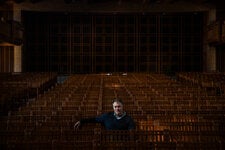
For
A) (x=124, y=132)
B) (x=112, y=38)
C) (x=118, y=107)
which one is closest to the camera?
(x=124, y=132)

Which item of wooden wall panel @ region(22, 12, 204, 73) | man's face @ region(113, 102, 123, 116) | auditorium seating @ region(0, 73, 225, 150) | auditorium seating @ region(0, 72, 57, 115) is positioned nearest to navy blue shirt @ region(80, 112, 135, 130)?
man's face @ region(113, 102, 123, 116)

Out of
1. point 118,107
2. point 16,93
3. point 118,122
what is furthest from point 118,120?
point 16,93

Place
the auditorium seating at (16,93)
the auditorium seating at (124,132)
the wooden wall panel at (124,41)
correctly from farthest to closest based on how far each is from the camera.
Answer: the wooden wall panel at (124,41), the auditorium seating at (16,93), the auditorium seating at (124,132)

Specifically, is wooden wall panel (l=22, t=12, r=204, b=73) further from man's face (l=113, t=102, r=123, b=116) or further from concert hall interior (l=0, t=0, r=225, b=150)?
man's face (l=113, t=102, r=123, b=116)

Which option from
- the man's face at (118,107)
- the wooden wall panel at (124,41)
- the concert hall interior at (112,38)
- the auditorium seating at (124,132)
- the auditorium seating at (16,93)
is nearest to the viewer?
the auditorium seating at (124,132)

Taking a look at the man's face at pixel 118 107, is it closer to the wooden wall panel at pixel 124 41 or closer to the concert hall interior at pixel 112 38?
the concert hall interior at pixel 112 38

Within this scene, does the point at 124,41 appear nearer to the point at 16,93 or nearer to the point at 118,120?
the point at 16,93

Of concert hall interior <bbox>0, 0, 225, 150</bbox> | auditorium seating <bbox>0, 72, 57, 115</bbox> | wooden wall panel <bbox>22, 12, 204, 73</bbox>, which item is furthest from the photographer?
wooden wall panel <bbox>22, 12, 204, 73</bbox>

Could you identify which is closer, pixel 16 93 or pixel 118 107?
pixel 118 107

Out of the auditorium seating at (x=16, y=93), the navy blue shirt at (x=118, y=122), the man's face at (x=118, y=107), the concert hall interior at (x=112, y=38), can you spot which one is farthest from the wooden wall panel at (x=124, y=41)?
the man's face at (x=118, y=107)

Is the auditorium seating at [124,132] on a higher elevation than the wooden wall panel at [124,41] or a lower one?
Result: lower

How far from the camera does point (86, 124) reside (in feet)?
21.5

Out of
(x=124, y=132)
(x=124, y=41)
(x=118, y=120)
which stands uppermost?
(x=124, y=41)

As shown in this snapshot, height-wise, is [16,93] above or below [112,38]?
below
